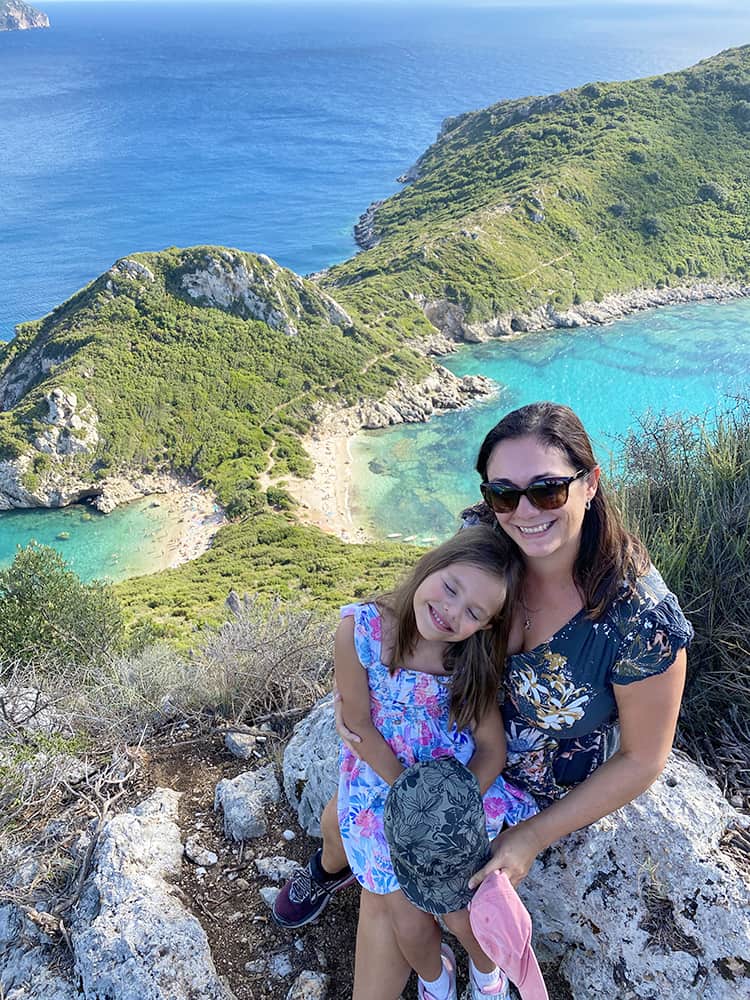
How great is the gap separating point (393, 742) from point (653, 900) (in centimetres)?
111

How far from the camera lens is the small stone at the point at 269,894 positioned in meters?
3.11

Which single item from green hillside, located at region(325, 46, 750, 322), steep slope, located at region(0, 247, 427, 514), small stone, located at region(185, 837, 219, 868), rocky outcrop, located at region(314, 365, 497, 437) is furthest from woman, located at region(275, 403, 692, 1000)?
green hillside, located at region(325, 46, 750, 322)

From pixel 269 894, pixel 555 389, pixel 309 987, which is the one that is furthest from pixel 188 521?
pixel 309 987

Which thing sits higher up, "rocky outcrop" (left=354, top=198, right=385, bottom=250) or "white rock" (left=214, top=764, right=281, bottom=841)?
"white rock" (left=214, top=764, right=281, bottom=841)

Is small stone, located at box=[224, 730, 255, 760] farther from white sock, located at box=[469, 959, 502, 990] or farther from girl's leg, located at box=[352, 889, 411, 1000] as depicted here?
white sock, located at box=[469, 959, 502, 990]

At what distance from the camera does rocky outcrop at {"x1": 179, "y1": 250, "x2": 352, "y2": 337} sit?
4116cm

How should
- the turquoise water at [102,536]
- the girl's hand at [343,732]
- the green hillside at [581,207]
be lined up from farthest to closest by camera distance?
the green hillside at [581,207] < the turquoise water at [102,536] < the girl's hand at [343,732]

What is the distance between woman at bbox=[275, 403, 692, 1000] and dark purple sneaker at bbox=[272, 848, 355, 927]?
0.49 meters

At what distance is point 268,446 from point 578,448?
34269 mm

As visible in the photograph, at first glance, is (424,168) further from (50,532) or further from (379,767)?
(379,767)

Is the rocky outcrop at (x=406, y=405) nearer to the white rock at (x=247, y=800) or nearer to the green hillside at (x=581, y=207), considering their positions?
the green hillside at (x=581, y=207)

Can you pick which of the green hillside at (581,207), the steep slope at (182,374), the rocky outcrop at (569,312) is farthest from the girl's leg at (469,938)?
the green hillside at (581,207)

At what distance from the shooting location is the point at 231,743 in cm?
416

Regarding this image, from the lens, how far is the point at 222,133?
113 m
